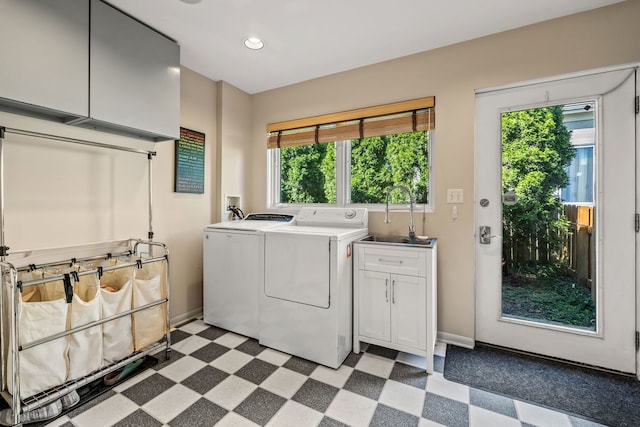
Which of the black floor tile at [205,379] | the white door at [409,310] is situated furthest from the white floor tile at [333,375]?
the black floor tile at [205,379]

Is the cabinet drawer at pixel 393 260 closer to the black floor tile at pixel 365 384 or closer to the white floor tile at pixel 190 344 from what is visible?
the black floor tile at pixel 365 384

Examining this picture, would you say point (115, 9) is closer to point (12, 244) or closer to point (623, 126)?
point (12, 244)

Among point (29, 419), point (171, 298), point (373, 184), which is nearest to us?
point (29, 419)

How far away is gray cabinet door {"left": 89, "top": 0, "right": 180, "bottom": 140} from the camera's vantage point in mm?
1783

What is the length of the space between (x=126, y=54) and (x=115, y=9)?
270 mm

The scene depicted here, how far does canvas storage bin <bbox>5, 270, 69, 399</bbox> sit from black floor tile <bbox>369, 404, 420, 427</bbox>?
173 cm

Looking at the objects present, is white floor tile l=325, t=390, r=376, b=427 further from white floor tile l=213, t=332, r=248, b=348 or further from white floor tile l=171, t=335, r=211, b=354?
white floor tile l=171, t=335, r=211, b=354

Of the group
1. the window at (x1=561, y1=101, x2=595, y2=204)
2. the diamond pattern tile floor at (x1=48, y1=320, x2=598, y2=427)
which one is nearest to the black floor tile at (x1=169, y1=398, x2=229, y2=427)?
the diamond pattern tile floor at (x1=48, y1=320, x2=598, y2=427)

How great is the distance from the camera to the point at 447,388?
1782mm

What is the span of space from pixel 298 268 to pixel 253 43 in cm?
187

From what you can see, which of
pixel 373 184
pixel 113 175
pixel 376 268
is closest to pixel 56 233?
pixel 113 175

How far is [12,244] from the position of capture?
5.53ft

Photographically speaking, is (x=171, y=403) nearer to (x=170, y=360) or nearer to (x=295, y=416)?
(x=170, y=360)

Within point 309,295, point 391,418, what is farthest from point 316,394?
point 309,295
